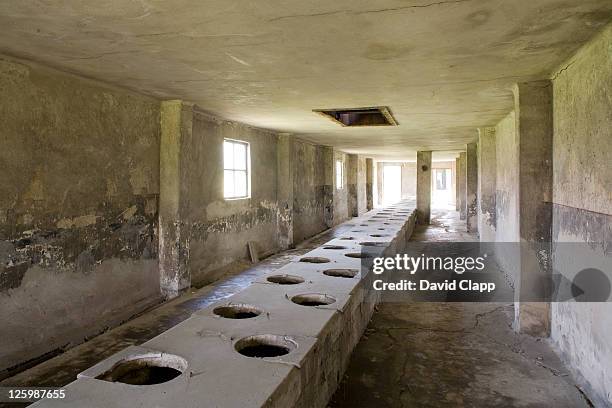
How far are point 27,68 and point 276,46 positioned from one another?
2.26 meters

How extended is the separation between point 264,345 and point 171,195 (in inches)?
128

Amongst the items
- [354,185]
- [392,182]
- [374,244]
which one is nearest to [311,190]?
[354,185]

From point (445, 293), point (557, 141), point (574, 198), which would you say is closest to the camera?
point (574, 198)

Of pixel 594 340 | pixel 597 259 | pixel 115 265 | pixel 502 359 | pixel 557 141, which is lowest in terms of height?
pixel 502 359

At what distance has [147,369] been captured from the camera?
2531 millimetres

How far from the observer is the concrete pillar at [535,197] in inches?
168

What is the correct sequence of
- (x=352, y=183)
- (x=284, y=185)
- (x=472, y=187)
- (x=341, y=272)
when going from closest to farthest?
(x=341, y=272), (x=284, y=185), (x=472, y=187), (x=352, y=183)

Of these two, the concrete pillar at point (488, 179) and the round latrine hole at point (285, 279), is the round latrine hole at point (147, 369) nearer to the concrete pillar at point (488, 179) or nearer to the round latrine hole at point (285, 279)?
the round latrine hole at point (285, 279)

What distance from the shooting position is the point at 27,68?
3.71m

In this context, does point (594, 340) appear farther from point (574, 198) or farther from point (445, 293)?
point (445, 293)

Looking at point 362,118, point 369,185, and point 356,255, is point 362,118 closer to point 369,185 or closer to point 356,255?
point 356,255

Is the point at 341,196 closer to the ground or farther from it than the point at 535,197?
closer to the ground

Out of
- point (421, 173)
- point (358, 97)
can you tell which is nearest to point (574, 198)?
point (358, 97)

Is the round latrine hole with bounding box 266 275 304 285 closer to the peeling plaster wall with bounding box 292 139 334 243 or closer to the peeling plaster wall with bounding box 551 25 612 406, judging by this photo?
the peeling plaster wall with bounding box 551 25 612 406
